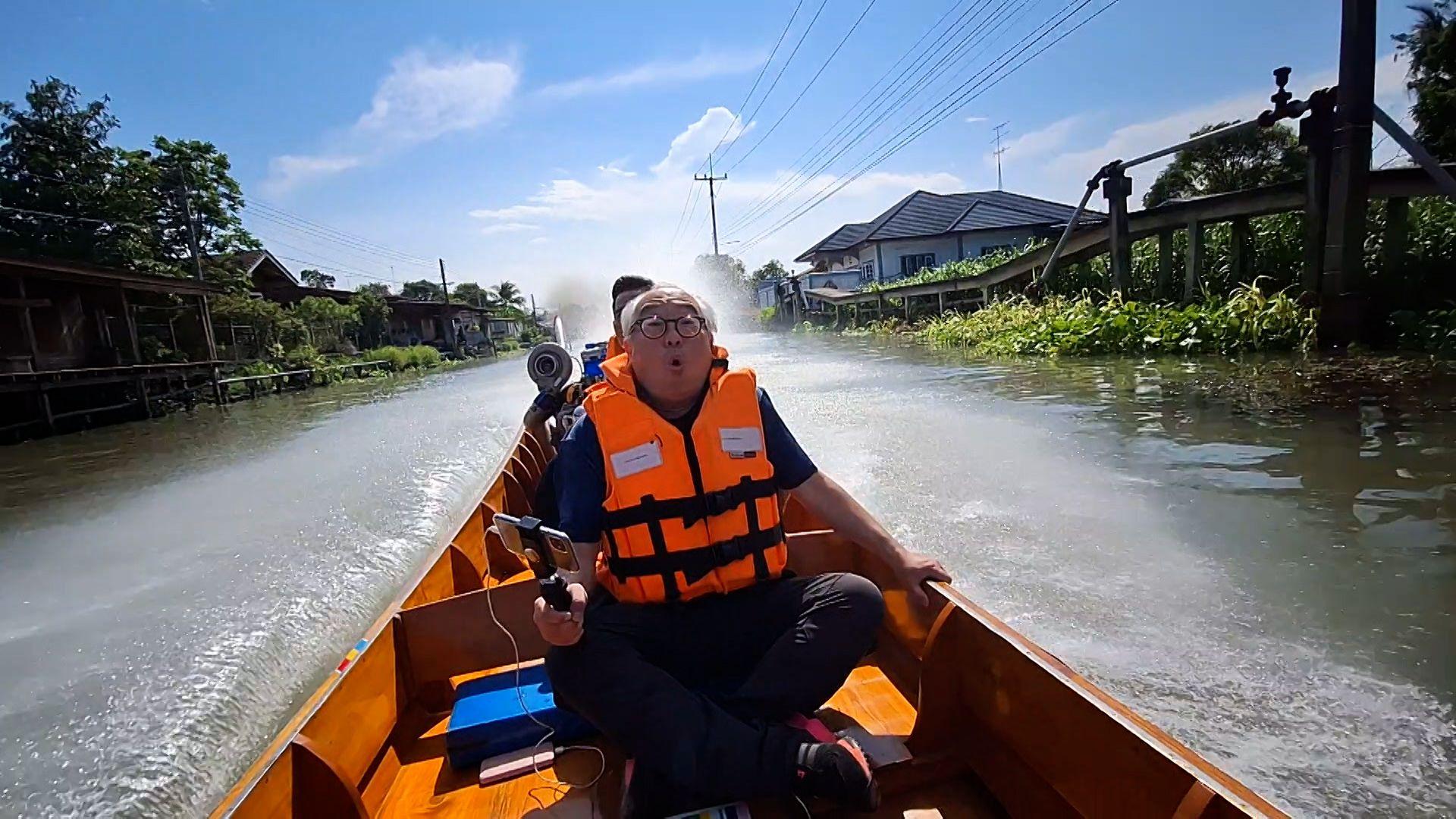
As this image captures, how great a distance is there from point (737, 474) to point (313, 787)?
1206mm

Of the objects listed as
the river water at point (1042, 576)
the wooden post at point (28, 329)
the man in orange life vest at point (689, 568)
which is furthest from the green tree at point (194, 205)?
the man in orange life vest at point (689, 568)

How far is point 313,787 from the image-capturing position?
5.28 ft

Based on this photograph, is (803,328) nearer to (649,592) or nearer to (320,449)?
(320,449)

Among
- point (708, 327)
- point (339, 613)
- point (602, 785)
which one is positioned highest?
point (708, 327)

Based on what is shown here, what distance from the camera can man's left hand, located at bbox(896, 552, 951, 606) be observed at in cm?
205

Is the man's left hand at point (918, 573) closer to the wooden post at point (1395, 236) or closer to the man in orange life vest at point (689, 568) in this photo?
the man in orange life vest at point (689, 568)

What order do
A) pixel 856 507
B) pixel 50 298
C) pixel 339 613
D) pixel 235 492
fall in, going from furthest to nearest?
pixel 50 298, pixel 235 492, pixel 339 613, pixel 856 507

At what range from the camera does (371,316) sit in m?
37.6

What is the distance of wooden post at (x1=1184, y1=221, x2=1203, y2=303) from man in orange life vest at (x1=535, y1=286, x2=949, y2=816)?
11.9m

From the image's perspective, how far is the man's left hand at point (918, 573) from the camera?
6.74 feet

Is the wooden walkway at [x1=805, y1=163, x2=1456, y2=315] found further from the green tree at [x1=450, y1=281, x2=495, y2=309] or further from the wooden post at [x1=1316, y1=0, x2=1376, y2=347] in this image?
the green tree at [x1=450, y1=281, x2=495, y2=309]

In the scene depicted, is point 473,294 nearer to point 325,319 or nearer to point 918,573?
point 325,319

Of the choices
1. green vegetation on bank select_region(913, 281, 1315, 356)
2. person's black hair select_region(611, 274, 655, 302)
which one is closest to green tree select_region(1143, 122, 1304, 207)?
green vegetation on bank select_region(913, 281, 1315, 356)

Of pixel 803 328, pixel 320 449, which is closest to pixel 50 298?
pixel 320 449
